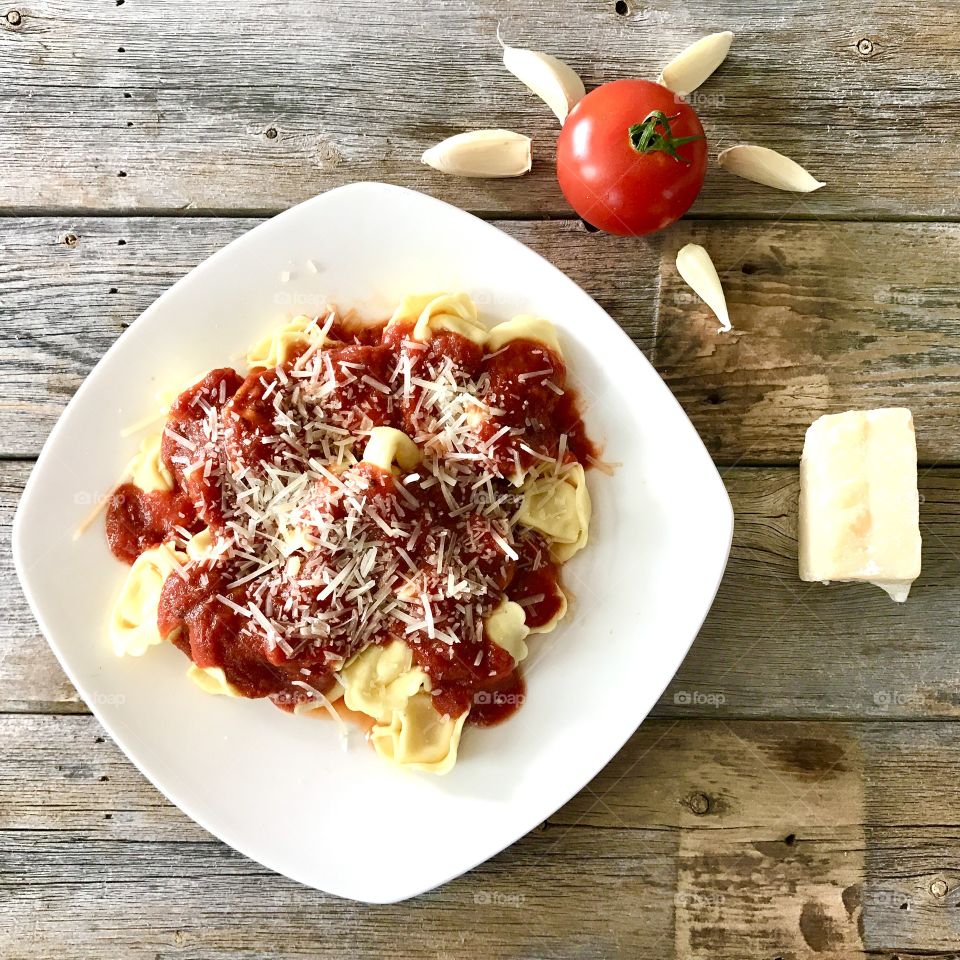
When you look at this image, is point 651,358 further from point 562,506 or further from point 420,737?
point 420,737

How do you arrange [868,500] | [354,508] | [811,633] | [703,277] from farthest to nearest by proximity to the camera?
1. [811,633]
2. [703,277]
3. [868,500]
4. [354,508]

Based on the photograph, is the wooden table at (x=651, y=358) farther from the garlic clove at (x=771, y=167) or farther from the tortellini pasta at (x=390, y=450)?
the tortellini pasta at (x=390, y=450)

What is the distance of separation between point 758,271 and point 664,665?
5.84 feet

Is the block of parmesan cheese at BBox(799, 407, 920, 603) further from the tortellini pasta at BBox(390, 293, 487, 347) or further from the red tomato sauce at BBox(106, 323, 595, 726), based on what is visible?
the tortellini pasta at BBox(390, 293, 487, 347)

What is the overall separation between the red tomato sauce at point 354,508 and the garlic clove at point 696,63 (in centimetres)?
139

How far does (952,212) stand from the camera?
3.56 m

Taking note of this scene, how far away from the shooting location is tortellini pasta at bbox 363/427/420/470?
291 centimetres

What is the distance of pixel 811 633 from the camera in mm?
3520

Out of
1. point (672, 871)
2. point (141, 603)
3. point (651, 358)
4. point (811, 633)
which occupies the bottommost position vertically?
point (672, 871)

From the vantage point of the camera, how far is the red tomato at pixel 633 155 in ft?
9.93

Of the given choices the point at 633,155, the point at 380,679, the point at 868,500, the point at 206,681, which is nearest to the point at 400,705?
the point at 380,679

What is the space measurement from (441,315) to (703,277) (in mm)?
1154

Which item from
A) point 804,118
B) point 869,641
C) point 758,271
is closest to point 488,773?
point 869,641

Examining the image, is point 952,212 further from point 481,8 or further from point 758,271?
point 481,8
